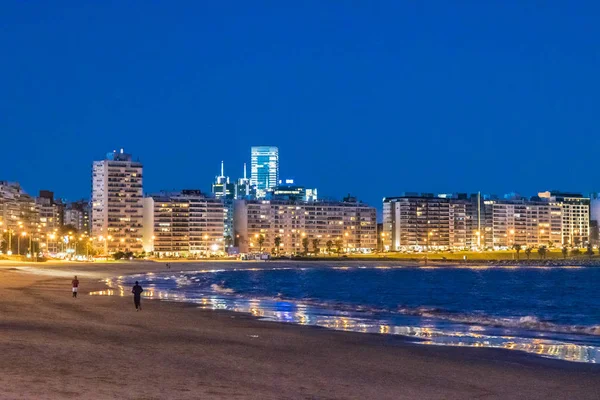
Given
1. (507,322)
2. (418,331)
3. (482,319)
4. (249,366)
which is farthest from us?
(482,319)

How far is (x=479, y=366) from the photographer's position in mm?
19844

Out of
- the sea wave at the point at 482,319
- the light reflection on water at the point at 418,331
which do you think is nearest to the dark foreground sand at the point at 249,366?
the light reflection on water at the point at 418,331

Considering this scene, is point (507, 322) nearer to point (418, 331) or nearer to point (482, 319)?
point (482, 319)

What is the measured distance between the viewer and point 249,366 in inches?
720

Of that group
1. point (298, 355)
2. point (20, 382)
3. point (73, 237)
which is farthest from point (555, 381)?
point (73, 237)

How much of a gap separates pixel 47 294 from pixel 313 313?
16669 mm

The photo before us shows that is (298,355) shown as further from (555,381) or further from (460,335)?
(460,335)

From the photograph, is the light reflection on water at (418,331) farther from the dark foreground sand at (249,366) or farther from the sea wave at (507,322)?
the sea wave at (507,322)

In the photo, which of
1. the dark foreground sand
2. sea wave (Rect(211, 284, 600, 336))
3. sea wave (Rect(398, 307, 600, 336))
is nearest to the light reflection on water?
the dark foreground sand

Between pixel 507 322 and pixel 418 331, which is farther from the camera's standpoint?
pixel 507 322

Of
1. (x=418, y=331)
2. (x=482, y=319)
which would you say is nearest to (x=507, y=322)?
(x=482, y=319)

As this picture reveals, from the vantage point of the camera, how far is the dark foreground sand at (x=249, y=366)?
14.7 meters

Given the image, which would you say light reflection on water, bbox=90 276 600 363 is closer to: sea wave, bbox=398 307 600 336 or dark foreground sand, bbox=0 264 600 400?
dark foreground sand, bbox=0 264 600 400

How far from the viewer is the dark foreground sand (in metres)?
14.7
